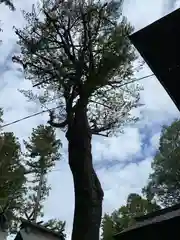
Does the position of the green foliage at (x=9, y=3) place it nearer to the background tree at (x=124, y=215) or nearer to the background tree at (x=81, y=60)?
the background tree at (x=81, y=60)

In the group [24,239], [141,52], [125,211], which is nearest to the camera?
[141,52]

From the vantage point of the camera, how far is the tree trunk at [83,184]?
6.82 meters

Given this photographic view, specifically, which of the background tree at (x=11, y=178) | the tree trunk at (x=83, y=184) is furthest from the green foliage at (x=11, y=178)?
the tree trunk at (x=83, y=184)

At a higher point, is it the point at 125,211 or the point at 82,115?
the point at 125,211

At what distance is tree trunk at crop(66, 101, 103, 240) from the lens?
682cm

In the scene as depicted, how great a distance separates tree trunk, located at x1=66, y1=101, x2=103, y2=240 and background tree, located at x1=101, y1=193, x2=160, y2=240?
47.3 feet

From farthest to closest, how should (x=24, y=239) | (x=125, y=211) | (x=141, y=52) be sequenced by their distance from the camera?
(x=125, y=211)
(x=24, y=239)
(x=141, y=52)

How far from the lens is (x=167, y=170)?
19406 mm

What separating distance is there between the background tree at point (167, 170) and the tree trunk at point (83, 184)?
11581 mm

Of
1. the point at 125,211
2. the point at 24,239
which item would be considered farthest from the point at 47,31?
the point at 125,211

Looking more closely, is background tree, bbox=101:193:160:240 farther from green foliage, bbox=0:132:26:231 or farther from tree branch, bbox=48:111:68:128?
tree branch, bbox=48:111:68:128

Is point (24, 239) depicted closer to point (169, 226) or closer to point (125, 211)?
point (169, 226)

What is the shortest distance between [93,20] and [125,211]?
1753cm

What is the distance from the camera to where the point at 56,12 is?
970 cm
